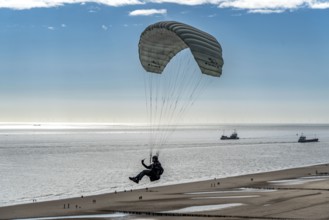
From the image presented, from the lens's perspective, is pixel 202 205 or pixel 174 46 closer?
pixel 174 46

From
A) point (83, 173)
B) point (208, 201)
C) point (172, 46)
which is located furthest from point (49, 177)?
point (172, 46)

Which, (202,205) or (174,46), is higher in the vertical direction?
(174,46)

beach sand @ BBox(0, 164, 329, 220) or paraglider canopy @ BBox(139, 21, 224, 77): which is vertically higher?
paraglider canopy @ BBox(139, 21, 224, 77)

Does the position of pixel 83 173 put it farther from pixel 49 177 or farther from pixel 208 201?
pixel 208 201

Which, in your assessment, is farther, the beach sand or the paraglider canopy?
the beach sand
